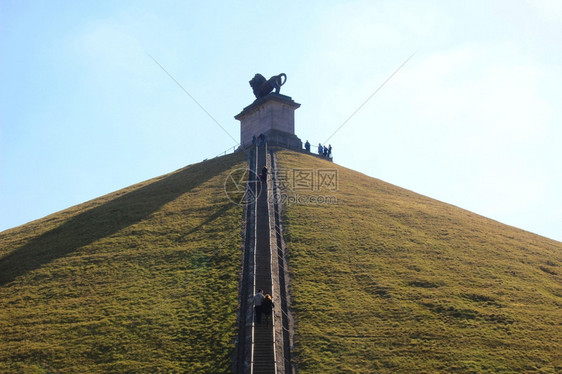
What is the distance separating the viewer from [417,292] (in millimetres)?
23281

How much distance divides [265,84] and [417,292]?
123ft

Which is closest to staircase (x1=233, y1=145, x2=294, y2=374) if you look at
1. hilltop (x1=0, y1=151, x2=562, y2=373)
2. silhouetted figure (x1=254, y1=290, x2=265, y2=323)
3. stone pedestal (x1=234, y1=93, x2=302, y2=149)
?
silhouetted figure (x1=254, y1=290, x2=265, y2=323)

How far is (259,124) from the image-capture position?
5588 centimetres

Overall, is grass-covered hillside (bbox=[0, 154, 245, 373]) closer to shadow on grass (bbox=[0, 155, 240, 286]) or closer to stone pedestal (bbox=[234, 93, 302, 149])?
shadow on grass (bbox=[0, 155, 240, 286])

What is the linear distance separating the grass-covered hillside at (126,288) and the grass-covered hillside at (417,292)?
3.74 meters

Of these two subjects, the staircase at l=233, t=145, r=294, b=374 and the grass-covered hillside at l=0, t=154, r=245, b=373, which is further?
the grass-covered hillside at l=0, t=154, r=245, b=373

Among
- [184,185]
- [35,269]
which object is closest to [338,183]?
[184,185]

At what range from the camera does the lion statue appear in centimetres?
5559

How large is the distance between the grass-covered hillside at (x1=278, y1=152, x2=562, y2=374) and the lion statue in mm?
22598

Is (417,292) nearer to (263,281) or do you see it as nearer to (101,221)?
(263,281)

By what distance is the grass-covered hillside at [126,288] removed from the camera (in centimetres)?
1878

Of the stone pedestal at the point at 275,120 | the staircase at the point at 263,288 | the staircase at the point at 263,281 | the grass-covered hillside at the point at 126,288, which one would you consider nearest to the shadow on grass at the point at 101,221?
the grass-covered hillside at the point at 126,288

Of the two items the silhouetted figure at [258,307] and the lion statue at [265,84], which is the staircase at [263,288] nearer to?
the silhouetted figure at [258,307]

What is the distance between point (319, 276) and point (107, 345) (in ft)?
33.5
